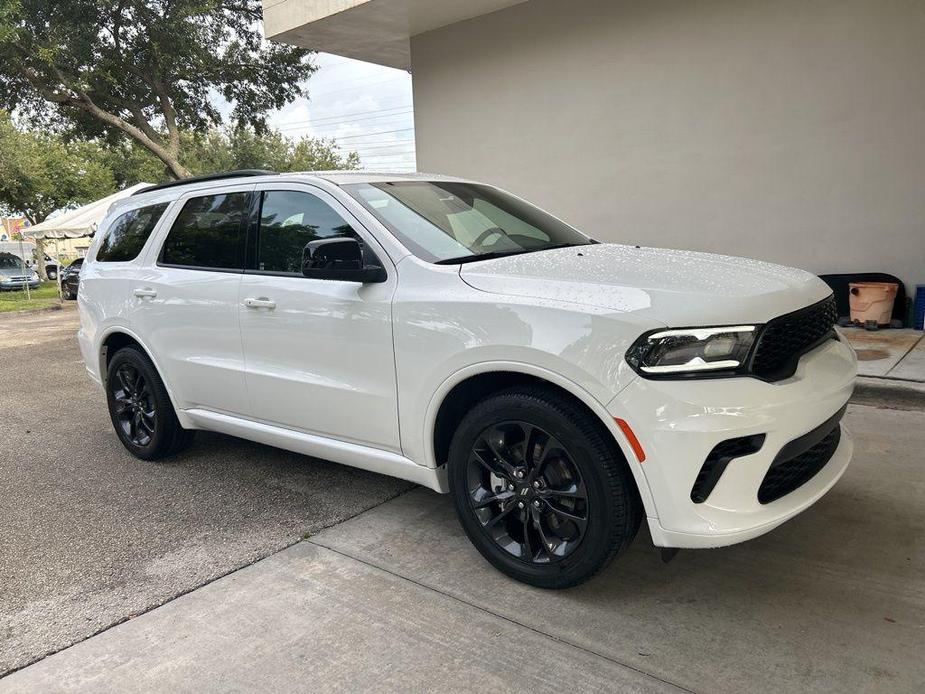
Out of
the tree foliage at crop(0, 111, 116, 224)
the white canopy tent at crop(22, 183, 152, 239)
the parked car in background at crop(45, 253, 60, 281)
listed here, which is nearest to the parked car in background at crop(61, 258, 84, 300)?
the white canopy tent at crop(22, 183, 152, 239)

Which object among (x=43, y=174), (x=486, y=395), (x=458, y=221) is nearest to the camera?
(x=486, y=395)

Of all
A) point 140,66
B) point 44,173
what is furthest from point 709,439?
point 44,173

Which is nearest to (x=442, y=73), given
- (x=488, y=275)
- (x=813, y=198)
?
(x=813, y=198)

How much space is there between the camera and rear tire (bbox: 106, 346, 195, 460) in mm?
4699

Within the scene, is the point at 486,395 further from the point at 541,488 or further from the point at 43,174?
the point at 43,174

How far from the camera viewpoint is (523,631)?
2.75 metres

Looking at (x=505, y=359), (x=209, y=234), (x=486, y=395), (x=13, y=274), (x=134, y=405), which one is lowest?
(x=13, y=274)

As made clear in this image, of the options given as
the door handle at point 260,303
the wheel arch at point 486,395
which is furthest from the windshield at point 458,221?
the door handle at point 260,303

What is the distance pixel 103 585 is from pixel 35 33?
19897 millimetres

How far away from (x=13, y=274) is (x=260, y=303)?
32096 millimetres

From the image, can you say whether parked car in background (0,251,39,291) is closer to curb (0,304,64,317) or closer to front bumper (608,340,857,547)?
curb (0,304,64,317)

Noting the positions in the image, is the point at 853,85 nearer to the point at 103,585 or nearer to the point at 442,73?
the point at 442,73

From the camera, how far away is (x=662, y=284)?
2.76m

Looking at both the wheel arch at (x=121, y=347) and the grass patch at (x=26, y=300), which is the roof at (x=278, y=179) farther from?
the grass patch at (x=26, y=300)
